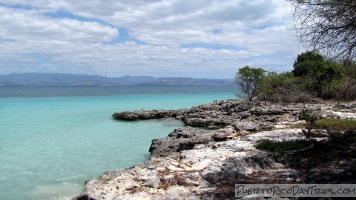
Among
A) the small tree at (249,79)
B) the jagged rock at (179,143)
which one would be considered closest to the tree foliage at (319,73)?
the small tree at (249,79)

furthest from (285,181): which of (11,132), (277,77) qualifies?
(277,77)

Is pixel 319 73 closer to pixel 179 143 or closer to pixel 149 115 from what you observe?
pixel 149 115

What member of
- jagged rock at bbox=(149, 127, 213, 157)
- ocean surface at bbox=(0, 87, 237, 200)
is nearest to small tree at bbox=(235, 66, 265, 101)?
ocean surface at bbox=(0, 87, 237, 200)

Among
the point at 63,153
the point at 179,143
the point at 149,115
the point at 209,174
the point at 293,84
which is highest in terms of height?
the point at 293,84

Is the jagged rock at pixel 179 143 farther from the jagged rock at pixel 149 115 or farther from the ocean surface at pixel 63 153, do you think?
the jagged rock at pixel 149 115

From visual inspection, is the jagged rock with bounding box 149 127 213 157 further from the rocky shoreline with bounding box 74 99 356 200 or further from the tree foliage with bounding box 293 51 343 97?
the tree foliage with bounding box 293 51 343 97

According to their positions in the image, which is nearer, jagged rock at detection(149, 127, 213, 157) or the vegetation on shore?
jagged rock at detection(149, 127, 213, 157)

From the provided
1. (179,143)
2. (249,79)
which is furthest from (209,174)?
(249,79)

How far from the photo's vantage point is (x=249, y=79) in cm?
4834

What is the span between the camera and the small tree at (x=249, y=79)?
47.7m

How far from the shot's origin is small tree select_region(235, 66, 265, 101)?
4772 centimetres

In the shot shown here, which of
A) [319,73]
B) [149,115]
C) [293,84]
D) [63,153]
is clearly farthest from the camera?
[293,84]

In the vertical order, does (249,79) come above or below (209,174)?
above

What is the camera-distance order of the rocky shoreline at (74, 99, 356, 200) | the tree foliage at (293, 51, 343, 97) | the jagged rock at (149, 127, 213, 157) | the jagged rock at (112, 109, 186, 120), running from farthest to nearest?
1. the jagged rock at (112, 109, 186, 120)
2. the tree foliage at (293, 51, 343, 97)
3. the jagged rock at (149, 127, 213, 157)
4. the rocky shoreline at (74, 99, 356, 200)
